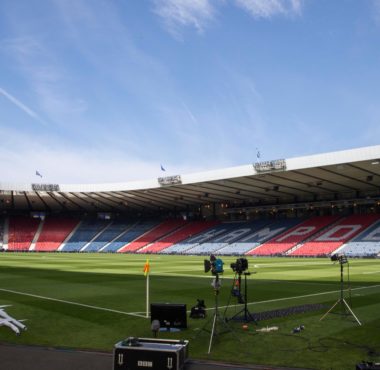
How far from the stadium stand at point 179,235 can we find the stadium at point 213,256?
46 cm

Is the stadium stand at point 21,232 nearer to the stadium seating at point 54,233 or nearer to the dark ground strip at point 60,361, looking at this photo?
the stadium seating at point 54,233

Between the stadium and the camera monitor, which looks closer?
the stadium

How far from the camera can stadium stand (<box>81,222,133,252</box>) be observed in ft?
272

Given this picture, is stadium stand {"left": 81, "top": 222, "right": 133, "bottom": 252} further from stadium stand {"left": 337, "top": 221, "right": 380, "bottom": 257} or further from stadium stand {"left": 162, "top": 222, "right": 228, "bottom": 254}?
stadium stand {"left": 337, "top": 221, "right": 380, "bottom": 257}

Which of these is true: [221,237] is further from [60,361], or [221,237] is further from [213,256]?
[60,361]

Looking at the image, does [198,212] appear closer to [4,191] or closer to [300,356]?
[4,191]

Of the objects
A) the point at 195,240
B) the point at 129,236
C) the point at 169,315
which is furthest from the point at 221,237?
the point at 169,315

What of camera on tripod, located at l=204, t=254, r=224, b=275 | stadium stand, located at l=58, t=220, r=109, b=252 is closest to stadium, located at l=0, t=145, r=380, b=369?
stadium stand, located at l=58, t=220, r=109, b=252

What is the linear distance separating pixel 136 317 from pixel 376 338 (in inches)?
245

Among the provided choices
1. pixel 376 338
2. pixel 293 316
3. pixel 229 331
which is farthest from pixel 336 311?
pixel 229 331

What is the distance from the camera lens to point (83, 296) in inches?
675

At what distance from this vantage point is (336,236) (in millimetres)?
58781

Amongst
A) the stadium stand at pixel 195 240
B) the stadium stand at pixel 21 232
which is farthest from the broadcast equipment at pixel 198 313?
the stadium stand at pixel 21 232

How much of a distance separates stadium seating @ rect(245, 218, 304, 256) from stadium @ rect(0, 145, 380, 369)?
→ 12.7 inches
